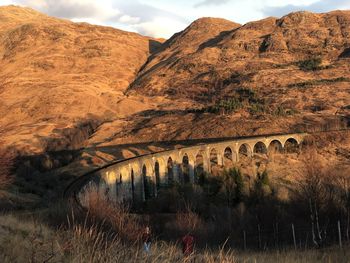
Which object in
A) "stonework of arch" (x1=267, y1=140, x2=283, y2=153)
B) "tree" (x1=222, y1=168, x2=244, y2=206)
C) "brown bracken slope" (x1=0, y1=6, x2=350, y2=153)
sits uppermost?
"brown bracken slope" (x1=0, y1=6, x2=350, y2=153)

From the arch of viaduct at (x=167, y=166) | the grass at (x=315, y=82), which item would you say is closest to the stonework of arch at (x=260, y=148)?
the arch of viaduct at (x=167, y=166)

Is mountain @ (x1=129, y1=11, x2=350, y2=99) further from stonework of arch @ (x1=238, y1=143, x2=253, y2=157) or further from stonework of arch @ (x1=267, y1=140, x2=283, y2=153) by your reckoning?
stonework of arch @ (x1=238, y1=143, x2=253, y2=157)

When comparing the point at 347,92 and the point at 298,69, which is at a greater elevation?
the point at 298,69

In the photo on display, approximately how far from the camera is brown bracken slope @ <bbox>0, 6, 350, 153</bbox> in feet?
379

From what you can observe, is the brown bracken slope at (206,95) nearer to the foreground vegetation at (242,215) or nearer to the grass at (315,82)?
the grass at (315,82)

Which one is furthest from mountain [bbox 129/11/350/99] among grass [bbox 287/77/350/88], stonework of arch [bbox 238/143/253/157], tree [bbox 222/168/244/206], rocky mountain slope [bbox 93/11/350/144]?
tree [bbox 222/168/244/206]

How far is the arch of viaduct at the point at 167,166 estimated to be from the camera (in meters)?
59.1

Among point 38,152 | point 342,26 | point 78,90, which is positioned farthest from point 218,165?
point 342,26

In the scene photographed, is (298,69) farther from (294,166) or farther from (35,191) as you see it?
(35,191)

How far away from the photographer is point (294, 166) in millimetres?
77812

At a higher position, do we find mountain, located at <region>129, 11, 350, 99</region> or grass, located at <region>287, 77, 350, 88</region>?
mountain, located at <region>129, 11, 350, 99</region>

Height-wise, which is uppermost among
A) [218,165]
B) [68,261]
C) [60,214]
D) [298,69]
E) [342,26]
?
[342,26]

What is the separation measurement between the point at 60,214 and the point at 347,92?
119 meters

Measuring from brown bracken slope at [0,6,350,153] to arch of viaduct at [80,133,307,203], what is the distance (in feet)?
51.1
